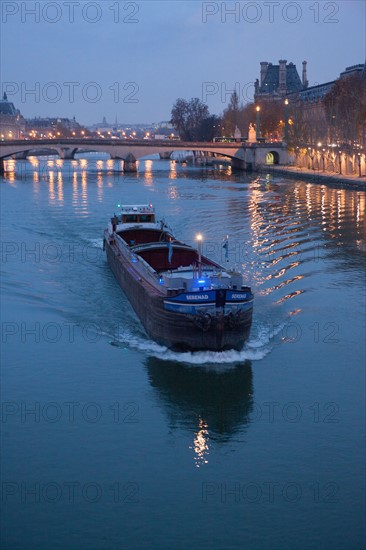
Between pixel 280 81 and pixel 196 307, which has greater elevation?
pixel 280 81

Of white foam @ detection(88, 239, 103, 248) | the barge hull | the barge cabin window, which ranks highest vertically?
the barge cabin window

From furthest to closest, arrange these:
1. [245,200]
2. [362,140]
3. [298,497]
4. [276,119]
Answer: [276,119] < [362,140] < [245,200] < [298,497]

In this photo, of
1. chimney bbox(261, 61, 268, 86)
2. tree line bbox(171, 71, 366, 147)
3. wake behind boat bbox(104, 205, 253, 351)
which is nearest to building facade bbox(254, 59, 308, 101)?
chimney bbox(261, 61, 268, 86)

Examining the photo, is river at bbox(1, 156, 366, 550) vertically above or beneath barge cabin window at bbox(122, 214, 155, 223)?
beneath

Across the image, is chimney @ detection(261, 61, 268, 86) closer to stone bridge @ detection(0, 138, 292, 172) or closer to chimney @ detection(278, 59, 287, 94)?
chimney @ detection(278, 59, 287, 94)

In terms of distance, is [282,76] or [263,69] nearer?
[282,76]

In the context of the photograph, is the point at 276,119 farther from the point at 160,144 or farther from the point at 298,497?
the point at 298,497

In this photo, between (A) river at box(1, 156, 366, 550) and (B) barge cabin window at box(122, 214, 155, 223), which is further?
(B) barge cabin window at box(122, 214, 155, 223)

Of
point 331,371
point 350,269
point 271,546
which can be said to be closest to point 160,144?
point 350,269

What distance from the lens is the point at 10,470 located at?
14.4 metres

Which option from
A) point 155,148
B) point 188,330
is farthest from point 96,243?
point 155,148

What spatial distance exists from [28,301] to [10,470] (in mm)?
12234

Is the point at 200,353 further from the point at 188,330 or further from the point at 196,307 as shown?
the point at 196,307

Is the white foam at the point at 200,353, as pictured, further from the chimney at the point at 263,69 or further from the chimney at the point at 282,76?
the chimney at the point at 263,69
